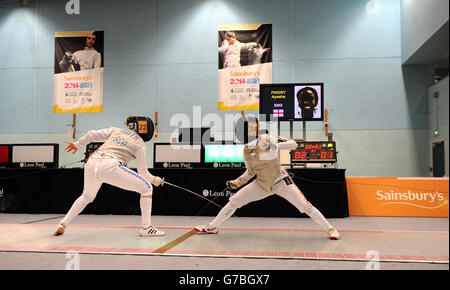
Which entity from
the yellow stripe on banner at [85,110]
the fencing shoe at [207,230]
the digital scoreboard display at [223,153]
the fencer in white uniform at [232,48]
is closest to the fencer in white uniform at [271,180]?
the fencing shoe at [207,230]

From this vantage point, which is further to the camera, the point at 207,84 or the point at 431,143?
the point at 207,84

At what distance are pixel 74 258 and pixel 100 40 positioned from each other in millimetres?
7928

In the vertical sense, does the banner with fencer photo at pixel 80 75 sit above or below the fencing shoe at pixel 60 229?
above

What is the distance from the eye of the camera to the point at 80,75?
9539 mm

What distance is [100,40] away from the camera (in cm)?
955

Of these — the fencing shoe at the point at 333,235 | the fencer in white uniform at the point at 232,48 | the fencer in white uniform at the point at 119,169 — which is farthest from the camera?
the fencer in white uniform at the point at 232,48

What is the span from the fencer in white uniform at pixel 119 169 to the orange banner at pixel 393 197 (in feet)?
11.3

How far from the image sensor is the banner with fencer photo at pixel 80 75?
31.2ft

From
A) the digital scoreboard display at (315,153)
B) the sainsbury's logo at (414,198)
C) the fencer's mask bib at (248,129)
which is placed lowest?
the sainsbury's logo at (414,198)

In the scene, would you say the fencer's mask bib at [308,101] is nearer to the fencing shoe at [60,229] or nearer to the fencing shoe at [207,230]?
the fencing shoe at [207,230]

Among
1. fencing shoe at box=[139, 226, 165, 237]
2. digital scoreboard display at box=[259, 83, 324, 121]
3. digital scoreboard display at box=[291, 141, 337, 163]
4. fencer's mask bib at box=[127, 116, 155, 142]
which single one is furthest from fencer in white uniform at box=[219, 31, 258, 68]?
fencing shoe at box=[139, 226, 165, 237]

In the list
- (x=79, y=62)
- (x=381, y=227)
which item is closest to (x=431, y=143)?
(x=381, y=227)
